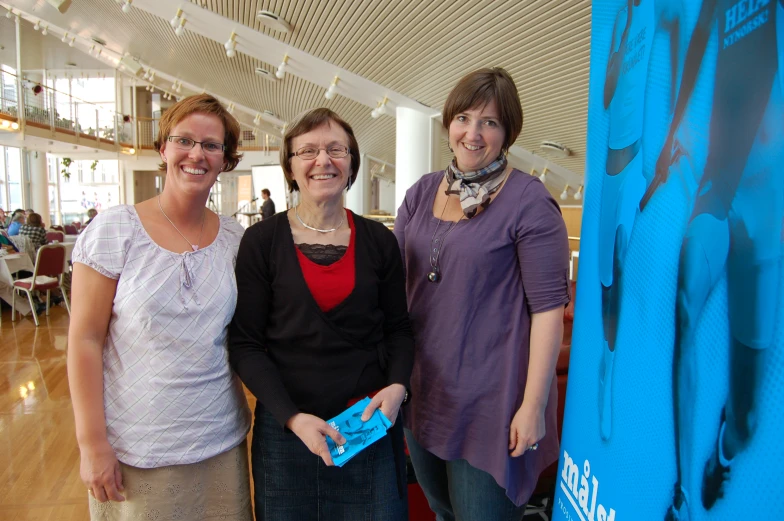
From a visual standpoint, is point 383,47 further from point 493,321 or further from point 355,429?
point 355,429

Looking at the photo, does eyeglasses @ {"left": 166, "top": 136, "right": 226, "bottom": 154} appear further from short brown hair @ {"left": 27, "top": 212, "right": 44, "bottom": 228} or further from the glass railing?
the glass railing

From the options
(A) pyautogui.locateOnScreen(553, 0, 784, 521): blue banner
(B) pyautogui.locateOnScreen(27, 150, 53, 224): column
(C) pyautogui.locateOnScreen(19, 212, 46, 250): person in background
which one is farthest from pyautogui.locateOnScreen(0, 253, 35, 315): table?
(B) pyautogui.locateOnScreen(27, 150, 53, 224): column

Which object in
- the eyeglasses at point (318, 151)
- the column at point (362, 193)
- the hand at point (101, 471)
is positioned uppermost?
the column at point (362, 193)

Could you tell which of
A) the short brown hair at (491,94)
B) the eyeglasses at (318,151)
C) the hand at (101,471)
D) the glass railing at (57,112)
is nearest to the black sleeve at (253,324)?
the eyeglasses at (318,151)

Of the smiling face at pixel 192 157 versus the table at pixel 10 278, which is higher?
the smiling face at pixel 192 157

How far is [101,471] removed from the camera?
122cm

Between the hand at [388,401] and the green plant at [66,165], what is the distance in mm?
22664

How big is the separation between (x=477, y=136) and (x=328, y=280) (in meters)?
0.55

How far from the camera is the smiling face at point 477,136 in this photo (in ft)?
4.30

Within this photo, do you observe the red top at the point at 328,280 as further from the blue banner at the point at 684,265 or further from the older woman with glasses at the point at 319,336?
the blue banner at the point at 684,265

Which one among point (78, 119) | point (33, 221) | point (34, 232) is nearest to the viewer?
point (34, 232)

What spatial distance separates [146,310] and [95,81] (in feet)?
81.3

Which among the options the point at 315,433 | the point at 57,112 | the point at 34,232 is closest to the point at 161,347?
the point at 315,433

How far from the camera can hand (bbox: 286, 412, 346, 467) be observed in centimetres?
118
